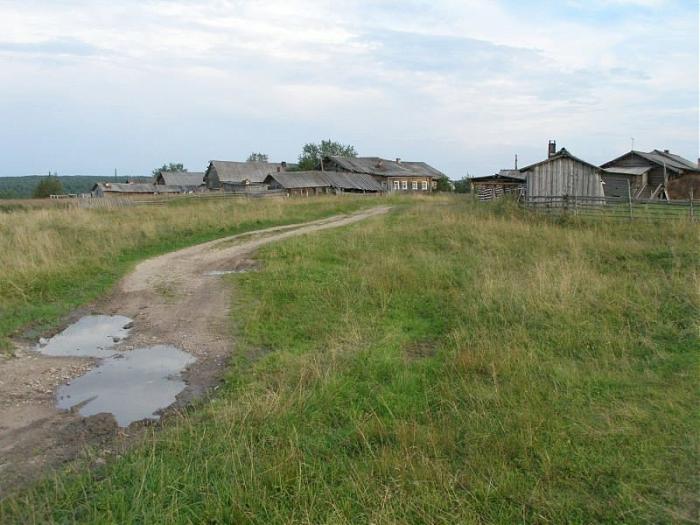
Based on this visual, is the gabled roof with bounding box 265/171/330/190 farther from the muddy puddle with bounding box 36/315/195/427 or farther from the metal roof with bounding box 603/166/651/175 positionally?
the muddy puddle with bounding box 36/315/195/427

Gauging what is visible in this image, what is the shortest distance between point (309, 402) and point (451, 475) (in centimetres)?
170

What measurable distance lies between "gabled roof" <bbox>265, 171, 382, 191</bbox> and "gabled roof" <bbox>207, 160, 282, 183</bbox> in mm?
11151

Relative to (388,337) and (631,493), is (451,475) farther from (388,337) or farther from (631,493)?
(388,337)

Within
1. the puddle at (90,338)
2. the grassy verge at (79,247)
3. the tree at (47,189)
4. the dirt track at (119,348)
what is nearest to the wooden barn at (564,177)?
the grassy verge at (79,247)

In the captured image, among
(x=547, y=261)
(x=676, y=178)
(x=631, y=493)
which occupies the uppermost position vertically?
(x=676, y=178)

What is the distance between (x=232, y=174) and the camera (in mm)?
63406

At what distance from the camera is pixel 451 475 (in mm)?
3730

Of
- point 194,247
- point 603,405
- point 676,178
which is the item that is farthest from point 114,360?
point 676,178

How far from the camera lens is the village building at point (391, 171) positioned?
200ft

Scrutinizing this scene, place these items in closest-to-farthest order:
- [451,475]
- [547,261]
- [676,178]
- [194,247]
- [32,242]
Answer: [451,475]
[547,261]
[32,242]
[194,247]
[676,178]

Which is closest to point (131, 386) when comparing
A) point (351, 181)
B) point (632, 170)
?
point (632, 170)

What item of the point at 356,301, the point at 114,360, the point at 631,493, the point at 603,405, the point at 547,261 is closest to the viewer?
the point at 631,493

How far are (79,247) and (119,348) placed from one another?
29.1ft

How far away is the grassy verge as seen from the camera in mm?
9352
